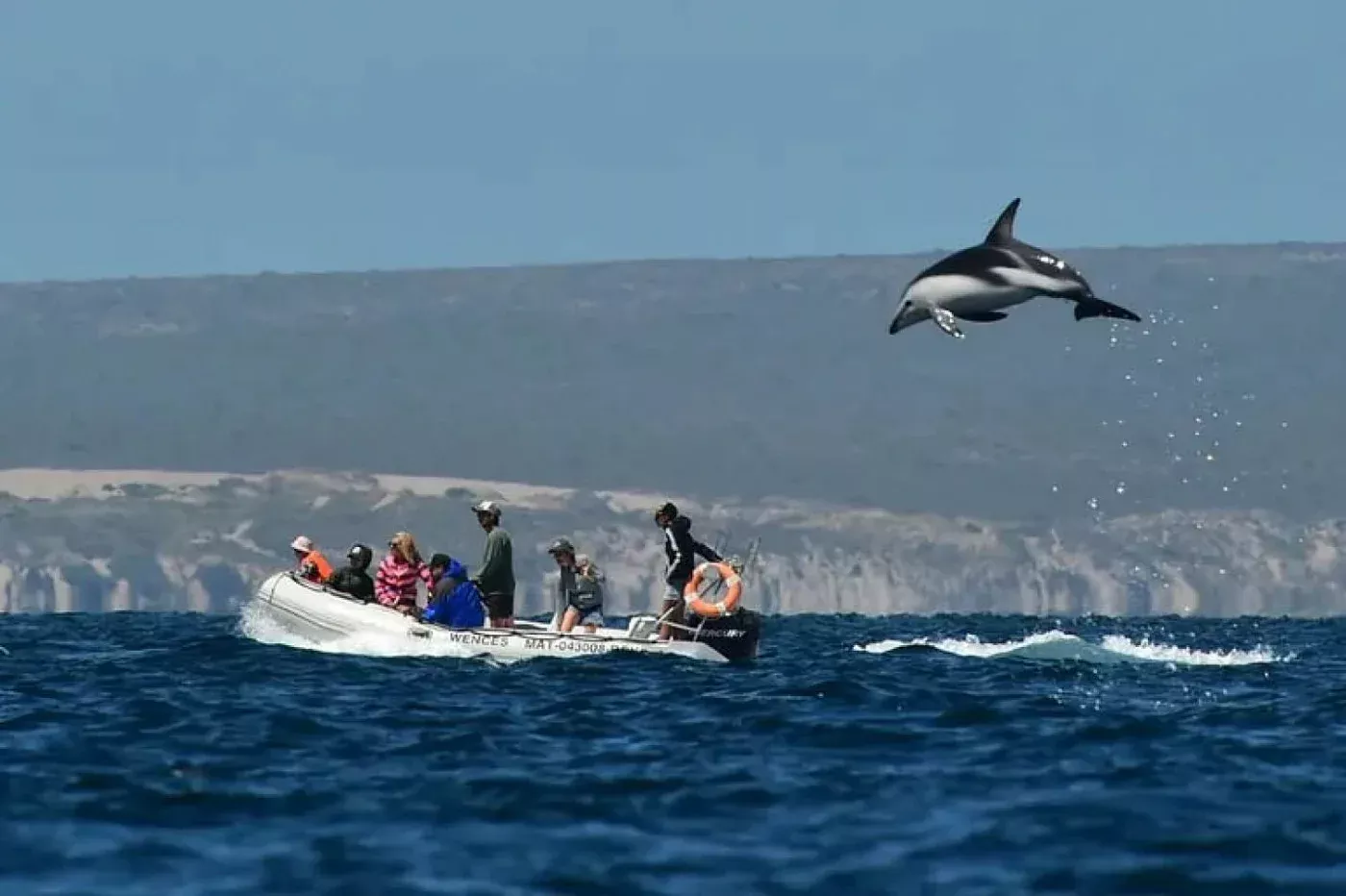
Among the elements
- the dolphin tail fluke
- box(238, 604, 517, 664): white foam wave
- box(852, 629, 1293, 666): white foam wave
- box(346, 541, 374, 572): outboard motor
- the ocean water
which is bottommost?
box(852, 629, 1293, 666): white foam wave

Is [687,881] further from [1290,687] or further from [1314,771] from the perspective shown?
[1290,687]

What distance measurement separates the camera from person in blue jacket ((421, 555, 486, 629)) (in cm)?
3256

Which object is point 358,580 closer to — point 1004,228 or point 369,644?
point 369,644

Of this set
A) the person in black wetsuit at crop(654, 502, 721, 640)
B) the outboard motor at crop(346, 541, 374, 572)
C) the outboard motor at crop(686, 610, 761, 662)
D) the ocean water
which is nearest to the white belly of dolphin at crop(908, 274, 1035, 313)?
the ocean water

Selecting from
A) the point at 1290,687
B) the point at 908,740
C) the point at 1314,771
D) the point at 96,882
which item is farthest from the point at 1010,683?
the point at 96,882

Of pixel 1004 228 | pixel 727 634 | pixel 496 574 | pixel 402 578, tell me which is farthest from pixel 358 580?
pixel 1004 228

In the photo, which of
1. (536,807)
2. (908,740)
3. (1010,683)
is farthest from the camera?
(1010,683)

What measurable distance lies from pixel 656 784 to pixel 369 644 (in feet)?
49.4

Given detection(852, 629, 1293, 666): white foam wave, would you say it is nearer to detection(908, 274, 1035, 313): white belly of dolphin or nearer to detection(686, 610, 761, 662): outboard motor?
detection(686, 610, 761, 662): outboard motor

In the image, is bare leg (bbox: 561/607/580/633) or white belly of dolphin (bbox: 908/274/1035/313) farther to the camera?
bare leg (bbox: 561/607/580/633)

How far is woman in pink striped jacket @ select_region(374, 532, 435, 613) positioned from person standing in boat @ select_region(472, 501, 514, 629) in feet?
2.48

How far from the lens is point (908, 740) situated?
22.2m

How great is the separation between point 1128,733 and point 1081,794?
483 cm

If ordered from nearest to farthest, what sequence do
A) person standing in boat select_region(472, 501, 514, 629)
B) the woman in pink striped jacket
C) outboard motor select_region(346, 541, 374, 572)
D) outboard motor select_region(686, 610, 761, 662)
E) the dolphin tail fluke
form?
the dolphin tail fluke → person standing in boat select_region(472, 501, 514, 629) → outboard motor select_region(686, 610, 761, 662) → the woman in pink striped jacket → outboard motor select_region(346, 541, 374, 572)
